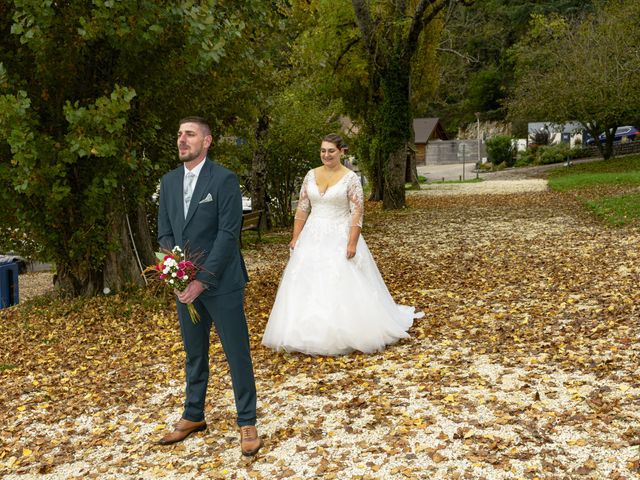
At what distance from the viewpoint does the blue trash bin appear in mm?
13688

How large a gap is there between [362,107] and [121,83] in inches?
829

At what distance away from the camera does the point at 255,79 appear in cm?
1268

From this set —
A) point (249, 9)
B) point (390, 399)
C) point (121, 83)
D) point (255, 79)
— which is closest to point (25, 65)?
point (121, 83)

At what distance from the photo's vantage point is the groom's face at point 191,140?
15.7ft

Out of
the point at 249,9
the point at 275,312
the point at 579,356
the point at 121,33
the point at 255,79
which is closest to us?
the point at 579,356

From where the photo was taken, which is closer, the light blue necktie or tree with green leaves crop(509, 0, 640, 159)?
the light blue necktie

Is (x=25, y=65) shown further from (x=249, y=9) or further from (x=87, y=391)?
(x=87, y=391)

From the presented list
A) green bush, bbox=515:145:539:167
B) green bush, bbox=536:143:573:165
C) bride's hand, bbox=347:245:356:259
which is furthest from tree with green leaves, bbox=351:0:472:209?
green bush, bbox=515:145:539:167

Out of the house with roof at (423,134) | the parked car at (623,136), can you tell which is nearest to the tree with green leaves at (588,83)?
the parked car at (623,136)

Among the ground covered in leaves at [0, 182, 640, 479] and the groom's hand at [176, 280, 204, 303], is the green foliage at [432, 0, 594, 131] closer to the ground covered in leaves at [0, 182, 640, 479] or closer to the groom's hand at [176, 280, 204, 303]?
the ground covered in leaves at [0, 182, 640, 479]

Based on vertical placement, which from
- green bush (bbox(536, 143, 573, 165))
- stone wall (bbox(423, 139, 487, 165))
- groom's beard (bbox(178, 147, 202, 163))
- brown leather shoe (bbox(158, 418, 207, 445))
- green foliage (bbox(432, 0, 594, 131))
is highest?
green foliage (bbox(432, 0, 594, 131))

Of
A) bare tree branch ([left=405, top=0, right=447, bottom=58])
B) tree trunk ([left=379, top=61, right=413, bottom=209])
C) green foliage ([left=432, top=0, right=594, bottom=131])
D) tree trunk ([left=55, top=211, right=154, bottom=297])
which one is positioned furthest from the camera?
green foliage ([left=432, top=0, right=594, bottom=131])

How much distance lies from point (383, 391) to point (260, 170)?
14501mm

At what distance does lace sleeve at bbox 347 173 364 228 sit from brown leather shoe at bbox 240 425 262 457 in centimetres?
316
